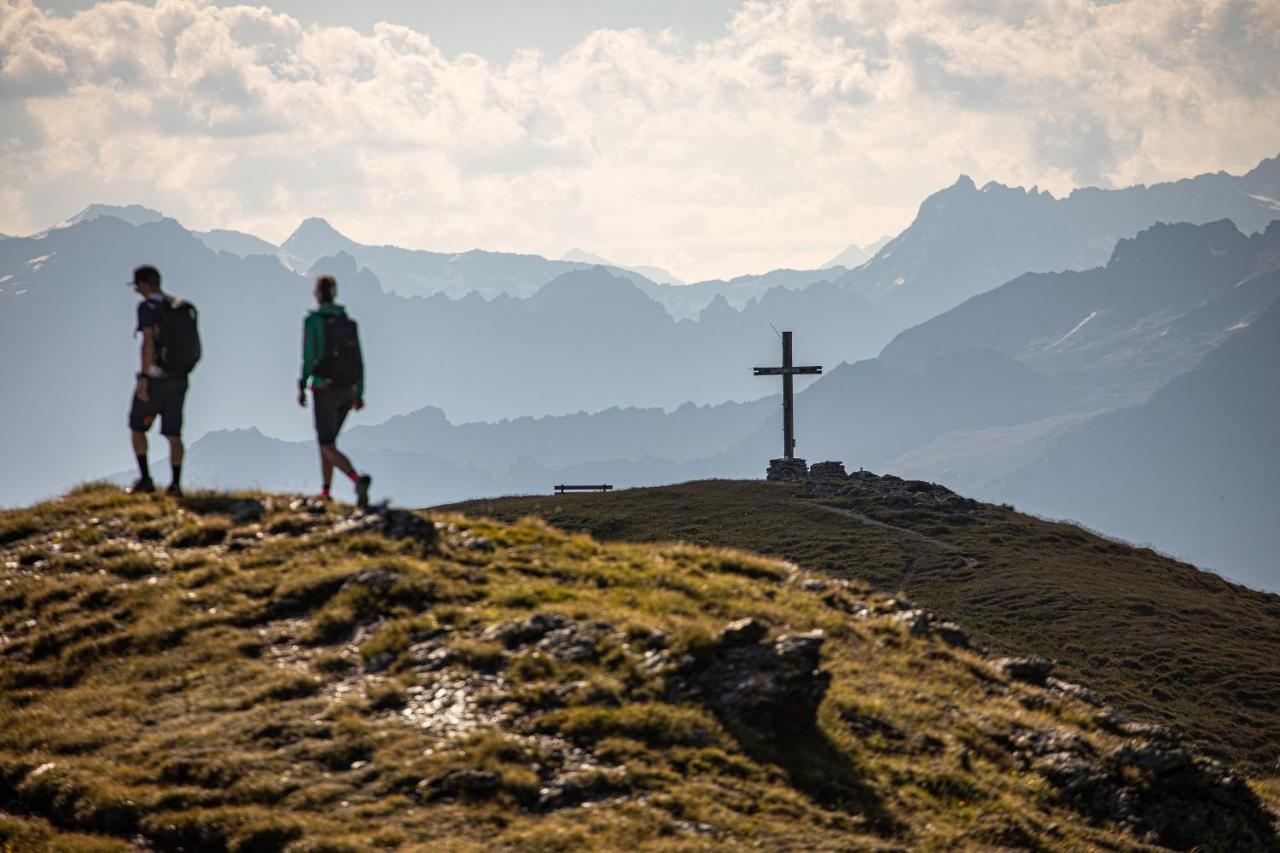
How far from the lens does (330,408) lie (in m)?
22.5

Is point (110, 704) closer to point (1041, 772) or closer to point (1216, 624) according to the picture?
point (1041, 772)

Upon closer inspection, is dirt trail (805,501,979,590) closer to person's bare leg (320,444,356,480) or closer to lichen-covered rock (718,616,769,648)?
person's bare leg (320,444,356,480)

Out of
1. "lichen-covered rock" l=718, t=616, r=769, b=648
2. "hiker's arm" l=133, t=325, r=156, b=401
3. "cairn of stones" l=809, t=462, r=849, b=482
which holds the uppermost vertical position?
"hiker's arm" l=133, t=325, r=156, b=401

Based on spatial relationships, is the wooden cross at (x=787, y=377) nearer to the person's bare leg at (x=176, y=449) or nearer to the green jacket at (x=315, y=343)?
the person's bare leg at (x=176, y=449)

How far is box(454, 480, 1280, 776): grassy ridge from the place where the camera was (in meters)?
35.8

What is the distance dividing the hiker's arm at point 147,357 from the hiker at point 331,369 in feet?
9.08

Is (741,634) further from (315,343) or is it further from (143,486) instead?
(143,486)

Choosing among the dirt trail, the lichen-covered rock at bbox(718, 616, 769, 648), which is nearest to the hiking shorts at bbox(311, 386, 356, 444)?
the lichen-covered rock at bbox(718, 616, 769, 648)

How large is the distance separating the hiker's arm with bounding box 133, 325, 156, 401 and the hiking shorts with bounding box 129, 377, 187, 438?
3.6 inches

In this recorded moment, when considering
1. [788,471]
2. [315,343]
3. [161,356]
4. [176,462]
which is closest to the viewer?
[315,343]

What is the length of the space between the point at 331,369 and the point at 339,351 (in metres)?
0.36

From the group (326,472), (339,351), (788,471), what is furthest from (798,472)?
(339,351)

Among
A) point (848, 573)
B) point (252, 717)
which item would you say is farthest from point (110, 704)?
point (848, 573)

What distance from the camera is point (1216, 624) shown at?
45.1 m
